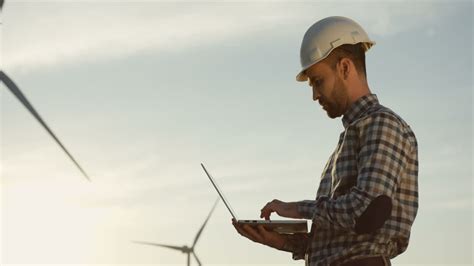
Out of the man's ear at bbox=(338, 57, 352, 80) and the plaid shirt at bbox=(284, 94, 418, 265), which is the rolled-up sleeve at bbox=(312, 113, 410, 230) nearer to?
the plaid shirt at bbox=(284, 94, 418, 265)

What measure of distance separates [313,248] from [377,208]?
0.96m

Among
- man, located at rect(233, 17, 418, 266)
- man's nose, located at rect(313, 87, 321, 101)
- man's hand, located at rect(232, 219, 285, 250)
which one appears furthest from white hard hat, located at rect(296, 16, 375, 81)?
man's hand, located at rect(232, 219, 285, 250)

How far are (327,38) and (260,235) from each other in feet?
7.31

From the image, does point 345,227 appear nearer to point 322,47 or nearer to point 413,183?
point 413,183

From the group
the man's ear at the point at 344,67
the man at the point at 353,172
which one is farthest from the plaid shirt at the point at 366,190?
the man's ear at the point at 344,67

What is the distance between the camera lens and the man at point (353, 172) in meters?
9.00

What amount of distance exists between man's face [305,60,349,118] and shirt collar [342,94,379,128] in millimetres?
81

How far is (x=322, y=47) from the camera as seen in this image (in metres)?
9.89

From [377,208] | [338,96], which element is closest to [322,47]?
[338,96]

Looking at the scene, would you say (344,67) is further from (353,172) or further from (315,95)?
(353,172)

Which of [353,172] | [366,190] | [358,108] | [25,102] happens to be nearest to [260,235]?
[353,172]

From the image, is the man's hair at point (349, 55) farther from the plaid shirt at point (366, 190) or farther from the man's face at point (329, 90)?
the plaid shirt at point (366, 190)

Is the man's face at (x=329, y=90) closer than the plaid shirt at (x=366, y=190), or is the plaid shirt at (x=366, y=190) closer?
the plaid shirt at (x=366, y=190)

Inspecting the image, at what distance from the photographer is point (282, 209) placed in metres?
9.57
